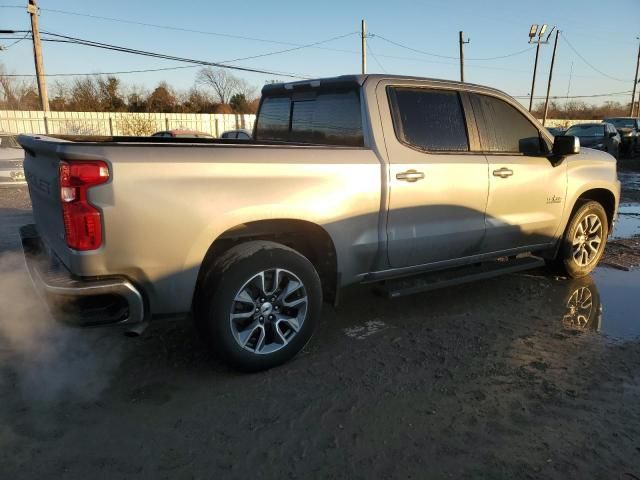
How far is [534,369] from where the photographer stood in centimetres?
349

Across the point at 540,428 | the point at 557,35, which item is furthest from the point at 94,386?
the point at 557,35

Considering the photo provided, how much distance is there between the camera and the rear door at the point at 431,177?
3.78 m

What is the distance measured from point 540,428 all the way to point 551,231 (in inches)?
106

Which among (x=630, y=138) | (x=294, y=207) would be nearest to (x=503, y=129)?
(x=294, y=207)

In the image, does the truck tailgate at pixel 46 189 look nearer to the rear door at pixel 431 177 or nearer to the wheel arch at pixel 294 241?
the wheel arch at pixel 294 241

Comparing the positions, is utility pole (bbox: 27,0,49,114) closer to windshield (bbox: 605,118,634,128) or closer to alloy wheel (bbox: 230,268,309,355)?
alloy wheel (bbox: 230,268,309,355)

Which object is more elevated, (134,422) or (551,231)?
(551,231)

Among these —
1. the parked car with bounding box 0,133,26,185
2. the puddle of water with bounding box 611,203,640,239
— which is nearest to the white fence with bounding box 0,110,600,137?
the parked car with bounding box 0,133,26,185

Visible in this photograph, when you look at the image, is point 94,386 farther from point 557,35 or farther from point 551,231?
point 557,35

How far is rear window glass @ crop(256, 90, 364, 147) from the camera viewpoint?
3.84 m

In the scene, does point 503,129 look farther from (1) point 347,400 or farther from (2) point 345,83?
(1) point 347,400

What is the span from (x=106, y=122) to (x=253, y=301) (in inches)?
1191

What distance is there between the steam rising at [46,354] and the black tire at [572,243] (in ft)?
14.3

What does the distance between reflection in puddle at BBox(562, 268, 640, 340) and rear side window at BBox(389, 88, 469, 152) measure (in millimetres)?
1799
